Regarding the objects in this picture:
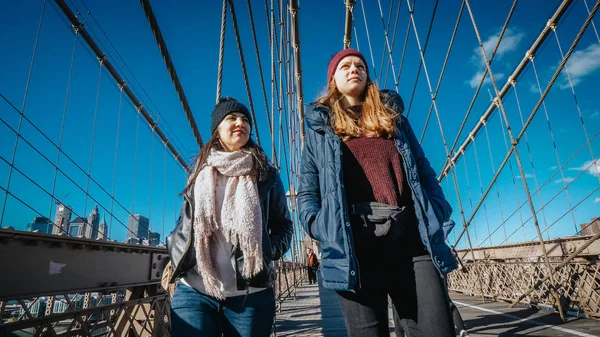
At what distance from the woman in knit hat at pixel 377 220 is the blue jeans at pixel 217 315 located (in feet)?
1.22

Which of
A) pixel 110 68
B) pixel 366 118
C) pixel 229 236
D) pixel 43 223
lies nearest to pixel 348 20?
pixel 110 68

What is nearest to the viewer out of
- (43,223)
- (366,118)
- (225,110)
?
(366,118)

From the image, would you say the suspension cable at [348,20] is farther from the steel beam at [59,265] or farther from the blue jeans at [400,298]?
the blue jeans at [400,298]

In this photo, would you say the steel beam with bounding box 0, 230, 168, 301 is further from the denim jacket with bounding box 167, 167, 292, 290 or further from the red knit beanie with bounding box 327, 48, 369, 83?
the red knit beanie with bounding box 327, 48, 369, 83

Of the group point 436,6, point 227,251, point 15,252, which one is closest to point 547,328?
point 227,251

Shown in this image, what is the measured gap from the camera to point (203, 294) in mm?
1304

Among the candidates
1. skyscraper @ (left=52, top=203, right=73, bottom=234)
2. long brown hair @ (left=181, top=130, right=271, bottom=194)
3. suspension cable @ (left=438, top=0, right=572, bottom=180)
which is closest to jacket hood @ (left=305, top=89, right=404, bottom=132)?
long brown hair @ (left=181, top=130, right=271, bottom=194)

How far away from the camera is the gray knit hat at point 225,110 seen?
5.34 feet

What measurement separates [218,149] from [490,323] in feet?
16.3

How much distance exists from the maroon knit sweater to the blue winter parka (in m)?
0.04

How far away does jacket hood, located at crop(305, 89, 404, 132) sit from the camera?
1347 millimetres

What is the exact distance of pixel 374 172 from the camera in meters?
1.22

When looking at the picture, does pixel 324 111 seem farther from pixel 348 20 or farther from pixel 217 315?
pixel 348 20

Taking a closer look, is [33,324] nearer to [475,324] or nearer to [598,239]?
[475,324]
